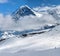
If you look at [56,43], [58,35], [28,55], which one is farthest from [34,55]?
[58,35]

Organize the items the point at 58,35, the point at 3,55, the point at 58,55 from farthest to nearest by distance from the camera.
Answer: the point at 58,35, the point at 3,55, the point at 58,55

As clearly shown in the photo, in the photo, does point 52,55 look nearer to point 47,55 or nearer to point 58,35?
point 47,55

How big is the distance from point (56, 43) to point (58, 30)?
69.5ft

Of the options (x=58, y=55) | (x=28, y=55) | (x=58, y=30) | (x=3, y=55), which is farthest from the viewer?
(x=58, y=30)

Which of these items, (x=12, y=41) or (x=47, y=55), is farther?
(x=12, y=41)

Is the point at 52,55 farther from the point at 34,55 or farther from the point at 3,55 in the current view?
the point at 3,55

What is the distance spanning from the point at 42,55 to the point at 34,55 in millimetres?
2252

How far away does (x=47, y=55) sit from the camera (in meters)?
42.3

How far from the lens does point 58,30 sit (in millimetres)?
83188

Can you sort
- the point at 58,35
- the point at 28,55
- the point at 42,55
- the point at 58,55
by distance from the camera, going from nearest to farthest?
1. the point at 58,55
2. the point at 42,55
3. the point at 28,55
4. the point at 58,35

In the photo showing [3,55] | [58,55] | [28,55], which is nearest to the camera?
[58,55]

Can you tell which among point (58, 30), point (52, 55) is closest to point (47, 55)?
point (52, 55)

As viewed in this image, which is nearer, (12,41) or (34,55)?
(34,55)

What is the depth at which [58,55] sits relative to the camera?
40406mm
